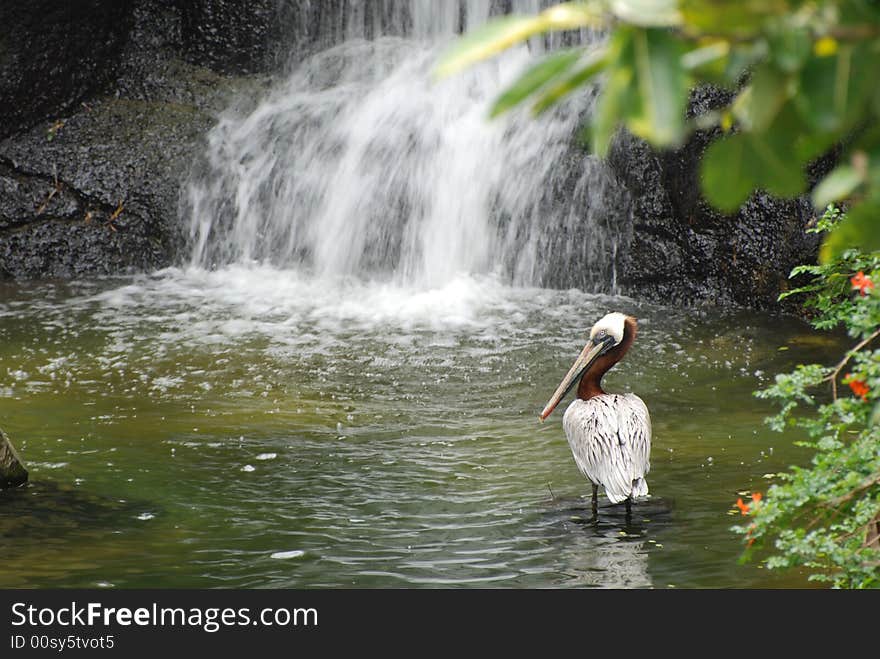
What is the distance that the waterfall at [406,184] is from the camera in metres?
10.7

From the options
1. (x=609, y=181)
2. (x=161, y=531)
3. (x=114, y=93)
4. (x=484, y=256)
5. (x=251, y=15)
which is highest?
(x=251, y=15)

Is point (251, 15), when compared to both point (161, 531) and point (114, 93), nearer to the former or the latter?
point (114, 93)

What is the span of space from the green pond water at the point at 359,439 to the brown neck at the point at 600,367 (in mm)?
440

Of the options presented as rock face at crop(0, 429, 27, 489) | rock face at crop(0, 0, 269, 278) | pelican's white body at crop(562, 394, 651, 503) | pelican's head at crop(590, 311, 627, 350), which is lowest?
rock face at crop(0, 429, 27, 489)

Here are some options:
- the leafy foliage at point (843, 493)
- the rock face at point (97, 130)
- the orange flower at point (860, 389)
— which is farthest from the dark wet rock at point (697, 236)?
the orange flower at point (860, 389)

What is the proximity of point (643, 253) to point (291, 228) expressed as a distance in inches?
136

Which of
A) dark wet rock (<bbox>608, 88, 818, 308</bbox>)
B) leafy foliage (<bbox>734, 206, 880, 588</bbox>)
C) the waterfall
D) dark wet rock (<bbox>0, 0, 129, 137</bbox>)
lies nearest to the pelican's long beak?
leafy foliage (<bbox>734, 206, 880, 588</bbox>)

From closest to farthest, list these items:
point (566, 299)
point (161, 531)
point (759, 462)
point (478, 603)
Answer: point (478, 603), point (161, 531), point (759, 462), point (566, 299)

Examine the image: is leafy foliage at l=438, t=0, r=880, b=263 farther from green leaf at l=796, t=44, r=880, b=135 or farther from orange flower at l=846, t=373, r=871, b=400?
orange flower at l=846, t=373, r=871, b=400

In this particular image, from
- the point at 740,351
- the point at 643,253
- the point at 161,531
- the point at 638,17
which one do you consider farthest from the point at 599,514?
the point at 643,253

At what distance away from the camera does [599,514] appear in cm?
A: 546

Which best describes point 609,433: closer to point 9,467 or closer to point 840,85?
point 9,467

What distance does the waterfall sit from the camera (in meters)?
10.7

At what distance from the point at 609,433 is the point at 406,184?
20.9 ft
